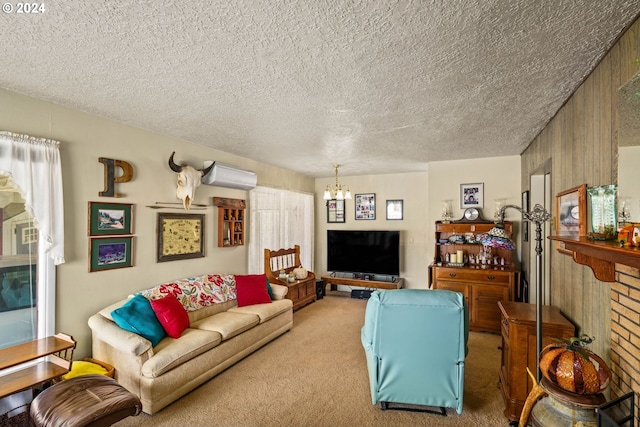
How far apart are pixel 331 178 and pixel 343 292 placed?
2472 millimetres

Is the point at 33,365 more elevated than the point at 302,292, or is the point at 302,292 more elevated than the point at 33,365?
the point at 33,365

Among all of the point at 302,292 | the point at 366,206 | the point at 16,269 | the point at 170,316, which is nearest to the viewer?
the point at 16,269

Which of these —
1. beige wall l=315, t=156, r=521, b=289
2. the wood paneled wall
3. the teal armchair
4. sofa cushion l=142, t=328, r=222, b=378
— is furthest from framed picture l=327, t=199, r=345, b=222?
the teal armchair

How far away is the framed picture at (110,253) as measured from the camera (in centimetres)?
287

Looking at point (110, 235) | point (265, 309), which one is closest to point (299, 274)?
point (265, 309)

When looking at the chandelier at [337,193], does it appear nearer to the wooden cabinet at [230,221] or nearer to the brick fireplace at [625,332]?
the wooden cabinet at [230,221]

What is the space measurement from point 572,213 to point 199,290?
12.0 feet

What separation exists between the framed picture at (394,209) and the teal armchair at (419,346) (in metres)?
3.93

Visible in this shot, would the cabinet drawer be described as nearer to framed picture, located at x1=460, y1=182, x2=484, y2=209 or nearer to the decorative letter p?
framed picture, located at x1=460, y1=182, x2=484, y2=209

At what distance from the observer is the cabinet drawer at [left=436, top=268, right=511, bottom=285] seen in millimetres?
4156

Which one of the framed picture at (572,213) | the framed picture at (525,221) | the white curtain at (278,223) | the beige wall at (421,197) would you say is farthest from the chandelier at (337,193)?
the framed picture at (572,213)

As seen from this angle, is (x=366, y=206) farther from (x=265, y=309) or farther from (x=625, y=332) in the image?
(x=625, y=332)

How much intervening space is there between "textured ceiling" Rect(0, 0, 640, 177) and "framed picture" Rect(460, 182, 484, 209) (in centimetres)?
167

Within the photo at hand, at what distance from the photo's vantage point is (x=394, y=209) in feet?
20.4
